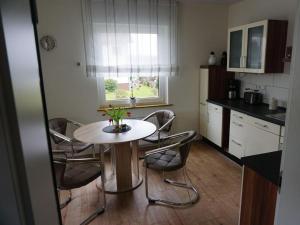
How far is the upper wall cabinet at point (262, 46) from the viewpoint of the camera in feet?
9.33

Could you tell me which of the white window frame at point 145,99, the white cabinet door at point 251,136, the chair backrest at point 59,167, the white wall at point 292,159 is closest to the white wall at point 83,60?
the white window frame at point 145,99

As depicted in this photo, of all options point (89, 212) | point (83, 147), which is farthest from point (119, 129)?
point (89, 212)

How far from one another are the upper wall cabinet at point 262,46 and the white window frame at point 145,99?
126 centimetres

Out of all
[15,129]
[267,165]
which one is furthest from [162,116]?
[15,129]

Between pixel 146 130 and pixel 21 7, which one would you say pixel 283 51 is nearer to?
pixel 146 130

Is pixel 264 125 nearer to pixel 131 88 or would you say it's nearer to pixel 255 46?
pixel 255 46

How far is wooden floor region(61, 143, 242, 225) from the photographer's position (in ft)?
7.10

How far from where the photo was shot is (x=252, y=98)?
335cm

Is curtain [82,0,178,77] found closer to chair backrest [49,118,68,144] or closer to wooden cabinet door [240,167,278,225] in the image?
chair backrest [49,118,68,144]

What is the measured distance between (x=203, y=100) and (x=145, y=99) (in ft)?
3.41

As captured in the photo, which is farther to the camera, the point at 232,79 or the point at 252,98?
the point at 232,79

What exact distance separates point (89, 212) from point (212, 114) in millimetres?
2416

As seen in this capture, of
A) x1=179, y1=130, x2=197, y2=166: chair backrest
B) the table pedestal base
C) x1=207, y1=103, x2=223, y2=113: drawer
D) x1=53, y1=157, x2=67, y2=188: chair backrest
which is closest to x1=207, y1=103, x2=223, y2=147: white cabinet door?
x1=207, y1=103, x2=223, y2=113: drawer

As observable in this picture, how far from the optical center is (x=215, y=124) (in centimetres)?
367
